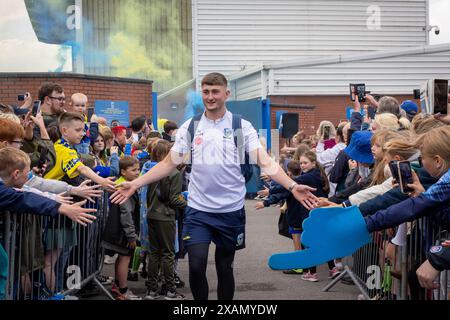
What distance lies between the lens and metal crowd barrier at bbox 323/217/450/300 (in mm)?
4875

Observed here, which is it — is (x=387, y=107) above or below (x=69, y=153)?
above

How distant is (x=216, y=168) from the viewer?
19.0 ft

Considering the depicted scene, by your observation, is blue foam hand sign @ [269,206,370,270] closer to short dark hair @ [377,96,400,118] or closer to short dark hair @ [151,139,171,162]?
short dark hair @ [151,139,171,162]

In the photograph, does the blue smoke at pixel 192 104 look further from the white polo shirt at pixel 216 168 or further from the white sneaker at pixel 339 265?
the white polo shirt at pixel 216 168

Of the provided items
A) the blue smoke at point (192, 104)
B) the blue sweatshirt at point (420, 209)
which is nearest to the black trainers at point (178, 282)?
the blue sweatshirt at point (420, 209)

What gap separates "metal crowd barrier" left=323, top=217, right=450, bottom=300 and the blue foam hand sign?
57 centimetres

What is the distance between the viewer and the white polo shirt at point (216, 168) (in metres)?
5.79

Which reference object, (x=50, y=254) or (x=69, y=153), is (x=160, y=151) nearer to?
(x=69, y=153)

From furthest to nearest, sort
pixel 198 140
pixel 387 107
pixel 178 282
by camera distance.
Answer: pixel 387 107, pixel 178 282, pixel 198 140

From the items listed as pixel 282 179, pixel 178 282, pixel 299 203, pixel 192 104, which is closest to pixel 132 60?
pixel 192 104

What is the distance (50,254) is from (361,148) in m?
3.38

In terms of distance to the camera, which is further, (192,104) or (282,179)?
(192,104)

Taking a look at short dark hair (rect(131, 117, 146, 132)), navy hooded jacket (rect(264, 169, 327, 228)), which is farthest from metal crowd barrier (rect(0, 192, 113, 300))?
short dark hair (rect(131, 117, 146, 132))
